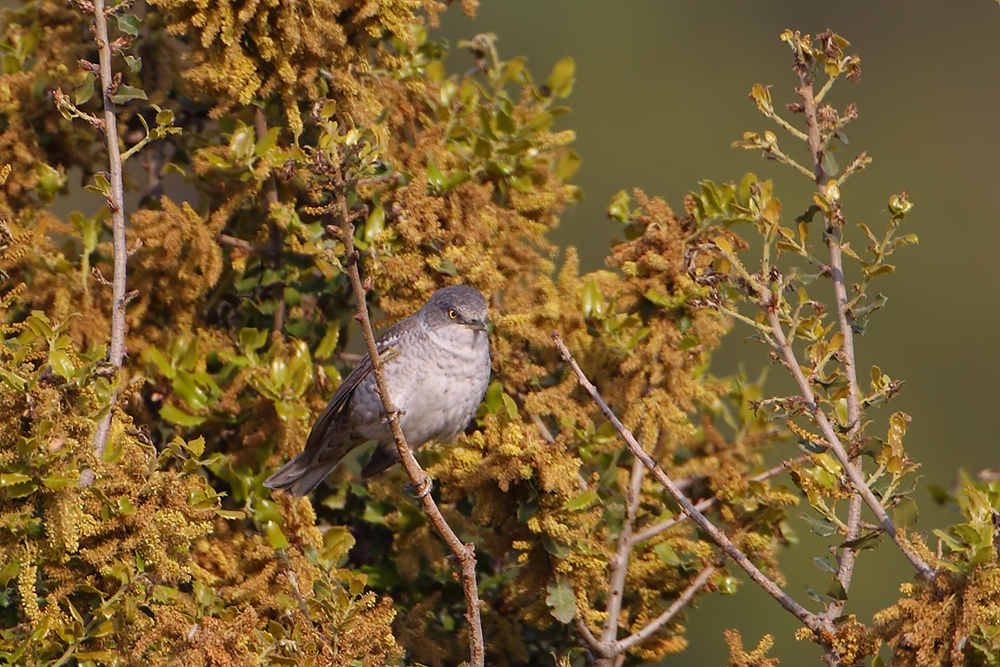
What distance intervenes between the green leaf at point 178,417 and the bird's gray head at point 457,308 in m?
0.93

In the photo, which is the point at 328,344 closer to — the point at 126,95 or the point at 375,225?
the point at 375,225

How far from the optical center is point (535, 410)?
380cm

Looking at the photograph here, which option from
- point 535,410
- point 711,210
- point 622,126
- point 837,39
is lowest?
point 622,126

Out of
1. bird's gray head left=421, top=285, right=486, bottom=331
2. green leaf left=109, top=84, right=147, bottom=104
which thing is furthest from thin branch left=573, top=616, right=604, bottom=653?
green leaf left=109, top=84, right=147, bottom=104

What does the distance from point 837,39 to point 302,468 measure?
7.50 ft

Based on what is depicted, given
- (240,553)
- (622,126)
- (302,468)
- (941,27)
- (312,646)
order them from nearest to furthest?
(312,646)
(240,553)
(302,468)
(622,126)
(941,27)

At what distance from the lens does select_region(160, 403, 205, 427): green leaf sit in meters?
3.76

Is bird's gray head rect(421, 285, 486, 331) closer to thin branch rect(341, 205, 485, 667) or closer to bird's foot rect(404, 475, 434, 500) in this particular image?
bird's foot rect(404, 475, 434, 500)

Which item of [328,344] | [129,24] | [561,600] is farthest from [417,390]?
[129,24]

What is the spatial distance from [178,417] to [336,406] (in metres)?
0.62

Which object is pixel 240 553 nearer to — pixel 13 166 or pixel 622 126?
pixel 13 166

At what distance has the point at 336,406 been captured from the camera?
4.20 m

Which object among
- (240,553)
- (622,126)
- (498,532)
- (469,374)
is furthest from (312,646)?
(622,126)

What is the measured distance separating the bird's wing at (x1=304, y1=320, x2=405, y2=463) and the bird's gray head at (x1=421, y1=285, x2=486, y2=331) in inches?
6.0
